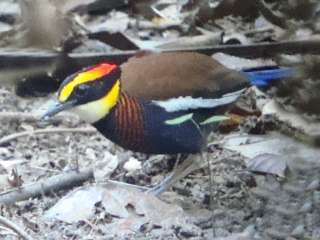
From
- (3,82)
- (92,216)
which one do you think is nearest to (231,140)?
(92,216)

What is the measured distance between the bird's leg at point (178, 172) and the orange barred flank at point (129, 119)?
0.86 feet

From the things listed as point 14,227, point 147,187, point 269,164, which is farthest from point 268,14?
point 14,227

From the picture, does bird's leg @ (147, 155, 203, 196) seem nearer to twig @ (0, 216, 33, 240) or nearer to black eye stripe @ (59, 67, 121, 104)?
black eye stripe @ (59, 67, 121, 104)

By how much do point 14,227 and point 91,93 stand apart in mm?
483

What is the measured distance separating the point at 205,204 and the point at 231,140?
1.93ft

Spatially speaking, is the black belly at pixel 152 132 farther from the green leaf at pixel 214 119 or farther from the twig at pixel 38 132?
the twig at pixel 38 132

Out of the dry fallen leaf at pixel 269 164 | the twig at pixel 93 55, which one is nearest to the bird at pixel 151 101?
the dry fallen leaf at pixel 269 164

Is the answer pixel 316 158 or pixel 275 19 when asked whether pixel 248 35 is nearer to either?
pixel 275 19

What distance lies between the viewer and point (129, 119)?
3676 mm

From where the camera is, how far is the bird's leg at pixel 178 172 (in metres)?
3.90

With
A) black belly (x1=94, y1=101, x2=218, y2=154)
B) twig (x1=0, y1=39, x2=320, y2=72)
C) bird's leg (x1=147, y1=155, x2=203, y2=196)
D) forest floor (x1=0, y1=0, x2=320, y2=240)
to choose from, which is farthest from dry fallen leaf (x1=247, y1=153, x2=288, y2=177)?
twig (x1=0, y1=39, x2=320, y2=72)

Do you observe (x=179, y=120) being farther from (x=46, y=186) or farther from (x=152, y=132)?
(x=46, y=186)

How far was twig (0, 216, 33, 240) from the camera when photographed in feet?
11.5

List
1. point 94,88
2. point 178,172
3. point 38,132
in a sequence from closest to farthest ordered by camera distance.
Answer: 1. point 94,88
2. point 178,172
3. point 38,132
